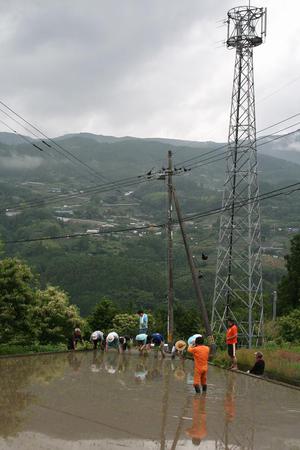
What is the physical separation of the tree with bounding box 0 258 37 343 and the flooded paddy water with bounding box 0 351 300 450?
805 centimetres

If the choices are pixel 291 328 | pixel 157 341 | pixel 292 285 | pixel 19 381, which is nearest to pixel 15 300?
pixel 157 341

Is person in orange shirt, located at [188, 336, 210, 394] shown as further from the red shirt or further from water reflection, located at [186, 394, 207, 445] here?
the red shirt

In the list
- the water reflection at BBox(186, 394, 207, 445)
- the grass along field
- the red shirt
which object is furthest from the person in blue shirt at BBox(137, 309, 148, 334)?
the water reflection at BBox(186, 394, 207, 445)

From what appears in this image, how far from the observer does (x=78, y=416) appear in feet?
36.8

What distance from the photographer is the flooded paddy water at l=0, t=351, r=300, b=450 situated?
31.4ft

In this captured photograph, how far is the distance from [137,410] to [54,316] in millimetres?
30509

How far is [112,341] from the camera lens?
77.7 feet

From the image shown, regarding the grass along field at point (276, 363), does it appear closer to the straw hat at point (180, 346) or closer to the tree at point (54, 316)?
the straw hat at point (180, 346)

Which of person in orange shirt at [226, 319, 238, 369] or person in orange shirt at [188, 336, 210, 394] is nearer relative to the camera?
person in orange shirt at [188, 336, 210, 394]

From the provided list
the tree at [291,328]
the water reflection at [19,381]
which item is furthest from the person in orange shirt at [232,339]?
the tree at [291,328]

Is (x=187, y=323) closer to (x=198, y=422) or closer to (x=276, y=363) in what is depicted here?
(x=276, y=363)

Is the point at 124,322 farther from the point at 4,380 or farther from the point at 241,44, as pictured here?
the point at 4,380

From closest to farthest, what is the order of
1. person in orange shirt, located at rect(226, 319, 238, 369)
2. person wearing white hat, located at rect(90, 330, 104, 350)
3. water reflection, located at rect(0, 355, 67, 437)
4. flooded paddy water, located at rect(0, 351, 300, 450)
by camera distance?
flooded paddy water, located at rect(0, 351, 300, 450)
water reflection, located at rect(0, 355, 67, 437)
person in orange shirt, located at rect(226, 319, 238, 369)
person wearing white hat, located at rect(90, 330, 104, 350)

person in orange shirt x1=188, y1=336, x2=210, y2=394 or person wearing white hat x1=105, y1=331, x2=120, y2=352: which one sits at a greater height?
person in orange shirt x1=188, y1=336, x2=210, y2=394
